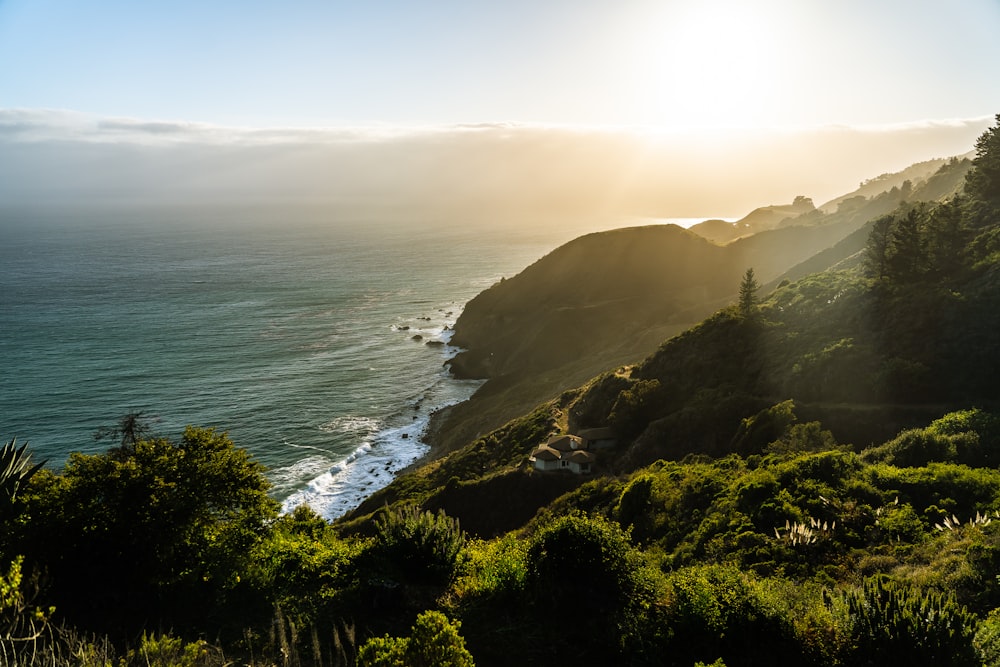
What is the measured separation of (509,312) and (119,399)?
54.2m

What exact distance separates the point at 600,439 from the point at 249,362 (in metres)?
55.6

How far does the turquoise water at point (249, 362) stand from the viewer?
53750 mm

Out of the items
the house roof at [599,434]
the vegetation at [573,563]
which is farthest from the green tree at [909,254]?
the house roof at [599,434]

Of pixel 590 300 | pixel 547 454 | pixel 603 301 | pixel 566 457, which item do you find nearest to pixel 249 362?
pixel 590 300

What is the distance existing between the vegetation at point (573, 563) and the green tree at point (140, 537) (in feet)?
0.14

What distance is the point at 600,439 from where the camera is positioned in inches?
1569

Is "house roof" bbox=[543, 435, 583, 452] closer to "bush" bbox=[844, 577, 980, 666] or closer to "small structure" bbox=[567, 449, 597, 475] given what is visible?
"small structure" bbox=[567, 449, 597, 475]

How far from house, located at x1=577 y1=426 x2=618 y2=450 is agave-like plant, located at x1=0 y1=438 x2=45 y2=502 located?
103 feet

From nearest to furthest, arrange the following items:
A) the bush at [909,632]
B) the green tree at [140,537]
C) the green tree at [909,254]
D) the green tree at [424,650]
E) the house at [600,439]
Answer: the green tree at [424,650], the bush at [909,632], the green tree at [140,537], the green tree at [909,254], the house at [600,439]

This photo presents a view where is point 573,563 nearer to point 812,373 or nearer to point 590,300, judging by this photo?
point 812,373

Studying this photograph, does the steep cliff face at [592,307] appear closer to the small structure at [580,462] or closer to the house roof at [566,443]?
the house roof at [566,443]

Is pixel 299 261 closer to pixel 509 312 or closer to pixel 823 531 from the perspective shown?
pixel 509 312

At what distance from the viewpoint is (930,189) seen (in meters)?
→ 91.9

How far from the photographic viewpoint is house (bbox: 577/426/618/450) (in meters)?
39.6
